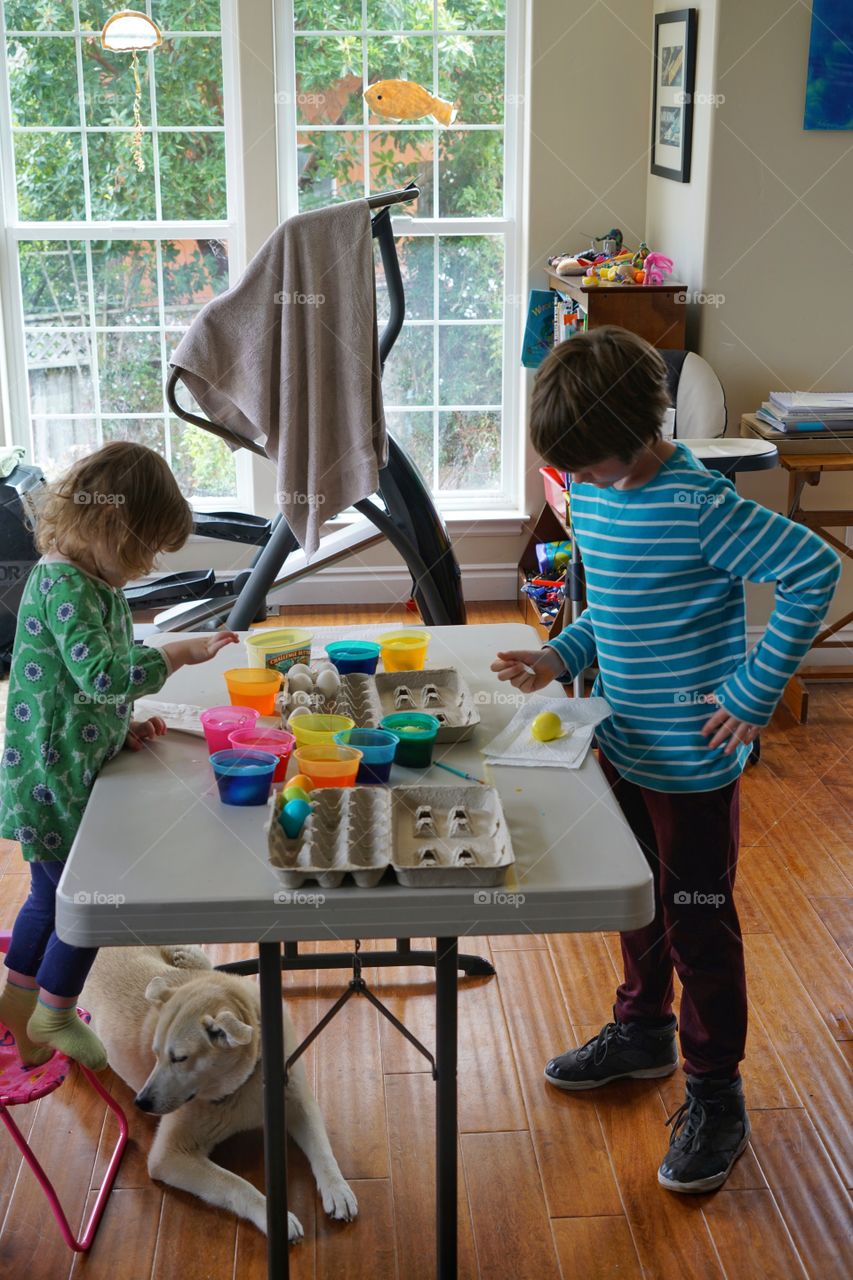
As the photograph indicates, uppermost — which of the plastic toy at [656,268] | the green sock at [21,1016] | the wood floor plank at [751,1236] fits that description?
the plastic toy at [656,268]

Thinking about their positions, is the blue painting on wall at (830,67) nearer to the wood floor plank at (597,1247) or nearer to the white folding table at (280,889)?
the white folding table at (280,889)

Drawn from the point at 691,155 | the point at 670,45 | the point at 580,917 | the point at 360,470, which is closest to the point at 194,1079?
the point at 580,917

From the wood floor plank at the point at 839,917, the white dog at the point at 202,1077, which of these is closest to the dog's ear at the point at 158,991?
the white dog at the point at 202,1077

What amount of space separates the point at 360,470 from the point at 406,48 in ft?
7.54

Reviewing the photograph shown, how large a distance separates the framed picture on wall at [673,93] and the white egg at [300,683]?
2.77m

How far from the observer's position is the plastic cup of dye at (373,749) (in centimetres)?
172

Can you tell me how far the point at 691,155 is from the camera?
403 cm

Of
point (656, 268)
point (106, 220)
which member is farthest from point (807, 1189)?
point (106, 220)

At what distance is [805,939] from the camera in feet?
8.99

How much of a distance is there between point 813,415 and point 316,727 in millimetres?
2407

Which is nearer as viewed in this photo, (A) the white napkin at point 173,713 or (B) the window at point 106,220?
(A) the white napkin at point 173,713

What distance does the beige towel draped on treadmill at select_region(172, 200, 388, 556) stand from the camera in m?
2.90

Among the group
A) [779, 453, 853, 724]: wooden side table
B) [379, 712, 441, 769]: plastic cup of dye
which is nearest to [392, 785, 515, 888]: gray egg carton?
[379, 712, 441, 769]: plastic cup of dye

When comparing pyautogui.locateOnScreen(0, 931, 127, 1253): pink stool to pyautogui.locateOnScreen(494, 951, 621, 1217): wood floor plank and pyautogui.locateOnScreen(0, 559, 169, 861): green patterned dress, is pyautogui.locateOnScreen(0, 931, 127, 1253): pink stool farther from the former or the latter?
pyautogui.locateOnScreen(494, 951, 621, 1217): wood floor plank
